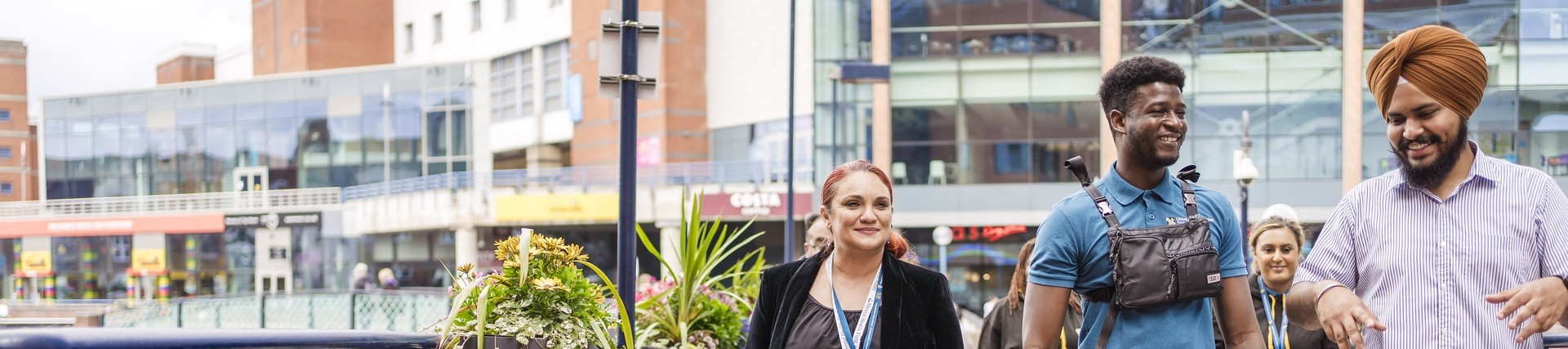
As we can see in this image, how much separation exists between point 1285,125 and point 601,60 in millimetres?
29174

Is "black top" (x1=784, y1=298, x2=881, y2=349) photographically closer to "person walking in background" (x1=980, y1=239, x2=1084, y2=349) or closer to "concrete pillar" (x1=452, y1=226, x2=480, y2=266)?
"person walking in background" (x1=980, y1=239, x2=1084, y2=349)

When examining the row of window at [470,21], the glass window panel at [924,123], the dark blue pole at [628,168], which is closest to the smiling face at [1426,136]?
the dark blue pole at [628,168]

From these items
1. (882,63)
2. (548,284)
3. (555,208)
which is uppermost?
(882,63)

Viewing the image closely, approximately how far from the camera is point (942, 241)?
32781 mm

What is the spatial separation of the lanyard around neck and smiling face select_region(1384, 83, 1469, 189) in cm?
148

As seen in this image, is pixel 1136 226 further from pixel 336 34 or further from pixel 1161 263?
pixel 336 34

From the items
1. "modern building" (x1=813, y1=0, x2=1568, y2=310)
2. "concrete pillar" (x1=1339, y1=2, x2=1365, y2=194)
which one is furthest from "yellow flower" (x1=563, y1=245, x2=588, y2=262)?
"concrete pillar" (x1=1339, y1=2, x2=1365, y2=194)

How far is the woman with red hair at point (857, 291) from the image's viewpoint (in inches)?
147

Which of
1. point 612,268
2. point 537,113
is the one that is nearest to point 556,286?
point 612,268

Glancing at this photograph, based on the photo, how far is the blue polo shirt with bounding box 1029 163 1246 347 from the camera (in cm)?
318

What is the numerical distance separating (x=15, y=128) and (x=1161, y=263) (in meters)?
81.3

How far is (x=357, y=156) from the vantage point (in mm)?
55219

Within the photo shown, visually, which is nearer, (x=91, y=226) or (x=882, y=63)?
(x=882, y=63)

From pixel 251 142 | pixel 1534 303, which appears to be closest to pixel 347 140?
pixel 251 142
